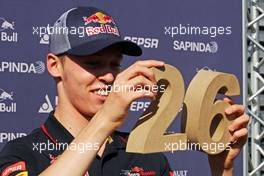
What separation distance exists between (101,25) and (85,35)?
4 centimetres

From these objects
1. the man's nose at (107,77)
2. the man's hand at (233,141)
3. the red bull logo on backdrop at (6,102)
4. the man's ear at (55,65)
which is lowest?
the red bull logo on backdrop at (6,102)

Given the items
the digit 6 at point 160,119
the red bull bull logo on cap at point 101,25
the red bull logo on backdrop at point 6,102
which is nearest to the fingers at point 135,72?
the digit 6 at point 160,119

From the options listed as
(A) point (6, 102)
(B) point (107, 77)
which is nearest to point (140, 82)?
(B) point (107, 77)

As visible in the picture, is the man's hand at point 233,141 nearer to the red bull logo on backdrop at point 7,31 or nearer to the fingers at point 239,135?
the fingers at point 239,135

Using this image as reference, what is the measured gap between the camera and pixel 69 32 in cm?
127

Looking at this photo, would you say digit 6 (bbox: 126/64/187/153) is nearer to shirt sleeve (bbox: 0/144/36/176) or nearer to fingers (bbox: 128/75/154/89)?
fingers (bbox: 128/75/154/89)

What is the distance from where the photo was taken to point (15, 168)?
119 centimetres

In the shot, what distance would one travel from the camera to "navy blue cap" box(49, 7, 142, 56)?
1.25 metres

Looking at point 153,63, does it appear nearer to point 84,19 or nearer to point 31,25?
point 84,19

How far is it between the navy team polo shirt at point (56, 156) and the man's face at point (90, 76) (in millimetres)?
96

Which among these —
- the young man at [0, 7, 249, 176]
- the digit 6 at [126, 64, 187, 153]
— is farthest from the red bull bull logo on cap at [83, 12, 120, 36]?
the digit 6 at [126, 64, 187, 153]

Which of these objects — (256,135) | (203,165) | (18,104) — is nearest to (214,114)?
(18,104)

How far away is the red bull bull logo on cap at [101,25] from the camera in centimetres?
129

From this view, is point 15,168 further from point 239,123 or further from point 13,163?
point 239,123
